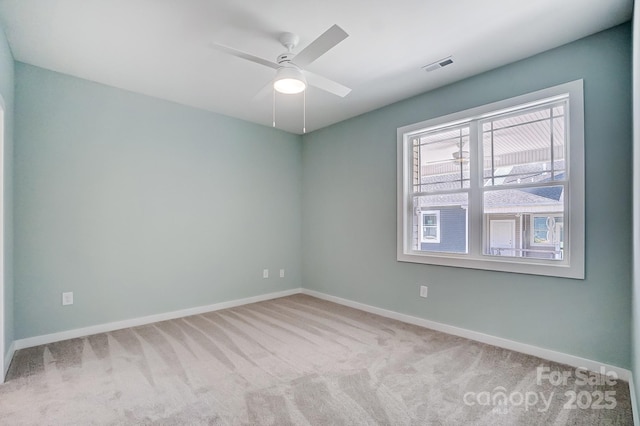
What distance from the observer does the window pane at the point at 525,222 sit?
270 centimetres

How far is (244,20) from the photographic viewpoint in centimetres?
231

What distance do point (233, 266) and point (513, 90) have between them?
3.85 m

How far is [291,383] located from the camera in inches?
89.6

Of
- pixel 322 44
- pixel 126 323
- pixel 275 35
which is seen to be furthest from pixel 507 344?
pixel 126 323

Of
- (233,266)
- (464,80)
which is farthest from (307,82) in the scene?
(233,266)

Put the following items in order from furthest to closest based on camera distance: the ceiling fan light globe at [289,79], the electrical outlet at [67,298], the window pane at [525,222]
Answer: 1. the electrical outlet at [67,298]
2. the window pane at [525,222]
3. the ceiling fan light globe at [289,79]

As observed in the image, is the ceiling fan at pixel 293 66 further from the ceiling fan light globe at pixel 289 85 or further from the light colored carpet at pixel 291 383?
the light colored carpet at pixel 291 383

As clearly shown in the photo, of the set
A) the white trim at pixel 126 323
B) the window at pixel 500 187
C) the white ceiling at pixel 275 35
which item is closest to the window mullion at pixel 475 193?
the window at pixel 500 187

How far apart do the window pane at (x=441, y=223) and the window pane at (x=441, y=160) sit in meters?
0.13

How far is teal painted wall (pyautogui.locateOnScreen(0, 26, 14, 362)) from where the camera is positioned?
2.46m

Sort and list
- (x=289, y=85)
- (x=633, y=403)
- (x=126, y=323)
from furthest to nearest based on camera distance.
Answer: (x=126, y=323) → (x=289, y=85) → (x=633, y=403)

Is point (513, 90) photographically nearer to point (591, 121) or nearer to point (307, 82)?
point (591, 121)

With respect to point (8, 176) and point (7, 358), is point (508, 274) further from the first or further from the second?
point (8, 176)

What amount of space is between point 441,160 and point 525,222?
1096 mm
